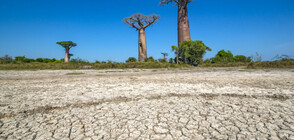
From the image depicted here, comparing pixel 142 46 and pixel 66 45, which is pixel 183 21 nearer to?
pixel 142 46

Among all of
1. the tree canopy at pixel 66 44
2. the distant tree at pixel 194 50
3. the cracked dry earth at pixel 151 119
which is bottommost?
the cracked dry earth at pixel 151 119

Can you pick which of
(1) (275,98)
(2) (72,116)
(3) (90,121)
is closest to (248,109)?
(1) (275,98)

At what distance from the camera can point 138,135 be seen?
130 centimetres

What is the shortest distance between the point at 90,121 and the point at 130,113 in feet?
1.64

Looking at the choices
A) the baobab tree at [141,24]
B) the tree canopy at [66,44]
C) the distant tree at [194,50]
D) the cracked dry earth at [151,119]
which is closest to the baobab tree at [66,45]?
the tree canopy at [66,44]

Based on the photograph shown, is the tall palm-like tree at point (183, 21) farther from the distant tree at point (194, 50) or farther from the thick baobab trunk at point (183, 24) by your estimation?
the distant tree at point (194, 50)

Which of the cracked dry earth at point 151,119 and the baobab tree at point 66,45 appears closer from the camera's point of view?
the cracked dry earth at point 151,119

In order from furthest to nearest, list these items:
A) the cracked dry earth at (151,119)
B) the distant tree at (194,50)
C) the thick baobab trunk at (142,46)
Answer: the thick baobab trunk at (142,46), the distant tree at (194,50), the cracked dry earth at (151,119)

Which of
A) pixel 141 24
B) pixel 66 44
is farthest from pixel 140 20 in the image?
pixel 66 44

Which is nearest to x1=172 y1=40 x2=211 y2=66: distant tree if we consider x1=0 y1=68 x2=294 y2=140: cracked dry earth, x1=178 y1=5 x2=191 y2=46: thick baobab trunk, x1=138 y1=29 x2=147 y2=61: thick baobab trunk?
x1=178 y1=5 x2=191 y2=46: thick baobab trunk

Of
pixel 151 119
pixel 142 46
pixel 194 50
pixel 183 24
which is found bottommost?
pixel 151 119

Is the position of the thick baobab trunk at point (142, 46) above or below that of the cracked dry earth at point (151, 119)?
above

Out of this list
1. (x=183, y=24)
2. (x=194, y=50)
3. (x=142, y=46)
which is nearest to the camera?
(x=194, y=50)

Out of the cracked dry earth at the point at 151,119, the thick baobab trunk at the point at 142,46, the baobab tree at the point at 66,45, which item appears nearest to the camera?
the cracked dry earth at the point at 151,119
